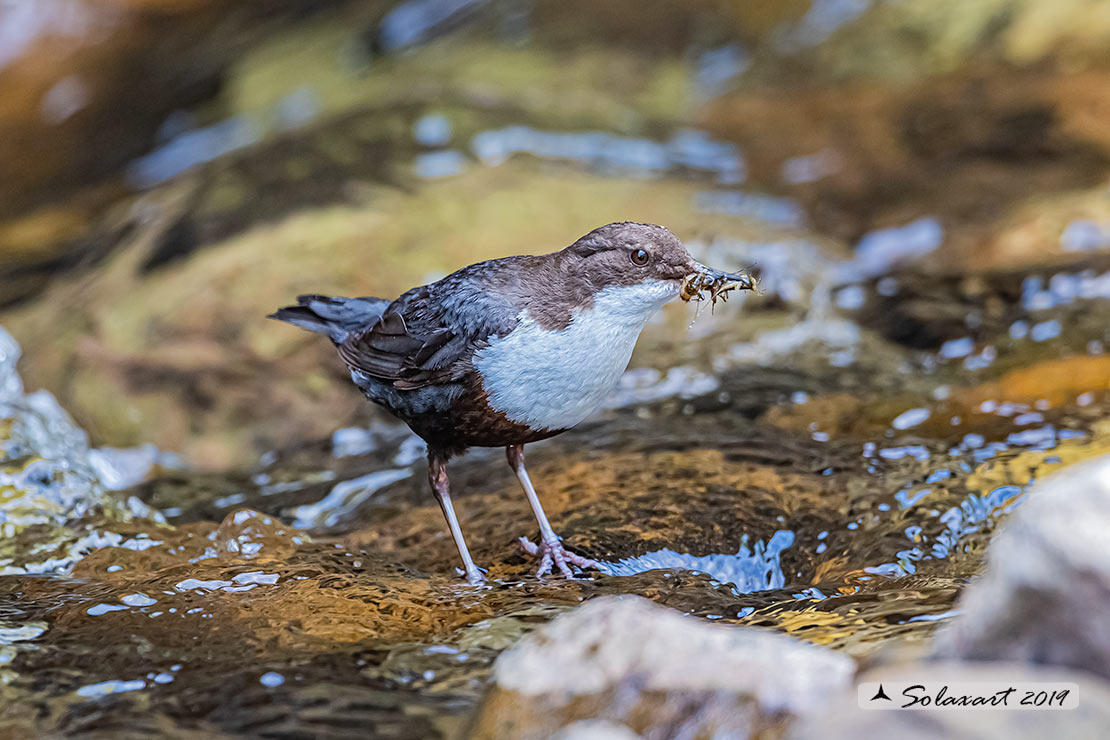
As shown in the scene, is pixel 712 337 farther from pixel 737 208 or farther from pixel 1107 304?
pixel 1107 304

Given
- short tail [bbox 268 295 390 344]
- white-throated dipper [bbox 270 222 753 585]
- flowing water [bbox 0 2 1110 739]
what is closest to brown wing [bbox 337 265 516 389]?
white-throated dipper [bbox 270 222 753 585]

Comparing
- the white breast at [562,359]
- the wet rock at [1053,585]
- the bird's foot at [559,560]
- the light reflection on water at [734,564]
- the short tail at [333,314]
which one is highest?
the short tail at [333,314]

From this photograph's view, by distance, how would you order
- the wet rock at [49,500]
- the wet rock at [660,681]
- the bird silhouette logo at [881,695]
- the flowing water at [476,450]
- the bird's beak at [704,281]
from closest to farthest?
the bird silhouette logo at [881,695] < the wet rock at [660,681] < the flowing water at [476,450] < the bird's beak at [704,281] < the wet rock at [49,500]

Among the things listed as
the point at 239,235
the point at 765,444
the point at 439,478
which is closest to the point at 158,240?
the point at 239,235

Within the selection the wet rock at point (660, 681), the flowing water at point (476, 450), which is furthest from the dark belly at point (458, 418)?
the wet rock at point (660, 681)

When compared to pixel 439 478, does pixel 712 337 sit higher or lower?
lower

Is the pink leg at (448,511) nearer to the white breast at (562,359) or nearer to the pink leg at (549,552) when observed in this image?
the pink leg at (549,552)
